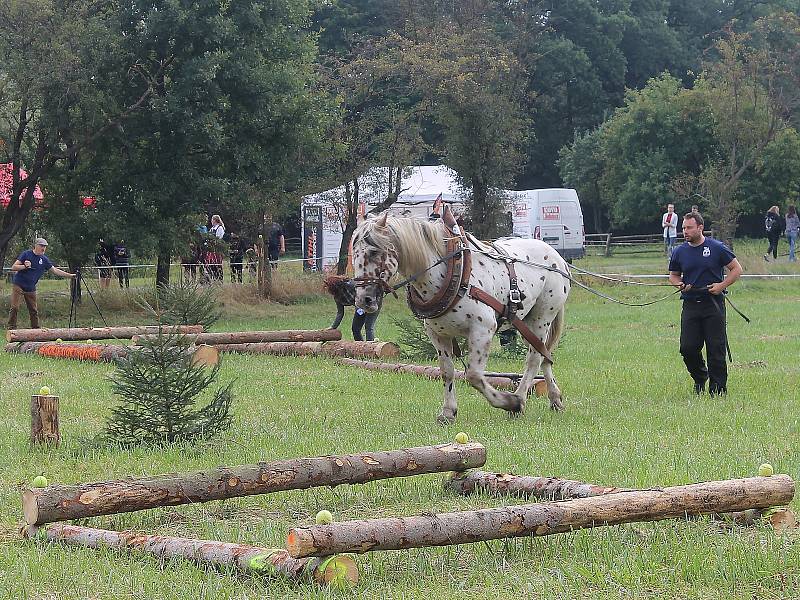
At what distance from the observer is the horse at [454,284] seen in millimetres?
11336

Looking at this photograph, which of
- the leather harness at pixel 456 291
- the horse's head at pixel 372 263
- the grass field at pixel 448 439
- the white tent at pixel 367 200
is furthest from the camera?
the white tent at pixel 367 200

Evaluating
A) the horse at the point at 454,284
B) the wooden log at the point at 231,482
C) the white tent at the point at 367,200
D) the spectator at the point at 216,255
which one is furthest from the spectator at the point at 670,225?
the wooden log at the point at 231,482

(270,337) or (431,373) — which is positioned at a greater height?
(270,337)

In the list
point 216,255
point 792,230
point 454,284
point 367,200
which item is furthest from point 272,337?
point 792,230

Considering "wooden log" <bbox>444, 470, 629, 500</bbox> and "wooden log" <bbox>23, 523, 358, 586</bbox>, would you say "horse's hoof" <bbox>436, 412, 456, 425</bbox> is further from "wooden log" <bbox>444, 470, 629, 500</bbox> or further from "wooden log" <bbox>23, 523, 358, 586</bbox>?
Answer: "wooden log" <bbox>23, 523, 358, 586</bbox>

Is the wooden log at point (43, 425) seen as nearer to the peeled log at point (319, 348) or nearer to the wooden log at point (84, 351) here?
the wooden log at point (84, 351)

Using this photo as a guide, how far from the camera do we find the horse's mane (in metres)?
11.4

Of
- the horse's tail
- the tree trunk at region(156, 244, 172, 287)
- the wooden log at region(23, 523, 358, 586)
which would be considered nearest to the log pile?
the horse's tail

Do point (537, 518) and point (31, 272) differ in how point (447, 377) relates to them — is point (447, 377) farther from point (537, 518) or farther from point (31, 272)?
point (31, 272)

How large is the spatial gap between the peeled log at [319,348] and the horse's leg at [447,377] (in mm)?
5843

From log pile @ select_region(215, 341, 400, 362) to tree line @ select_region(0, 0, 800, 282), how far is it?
786 centimetres

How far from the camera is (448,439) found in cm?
1068

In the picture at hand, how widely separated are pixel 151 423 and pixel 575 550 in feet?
17.2

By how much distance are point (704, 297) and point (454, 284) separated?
3682 millimetres
